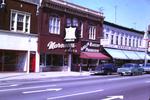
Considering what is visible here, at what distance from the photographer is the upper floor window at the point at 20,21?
34719 mm

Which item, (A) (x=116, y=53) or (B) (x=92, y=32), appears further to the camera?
(A) (x=116, y=53)

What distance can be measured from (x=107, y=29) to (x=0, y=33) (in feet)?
73.8

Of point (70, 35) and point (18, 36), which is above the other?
point (70, 35)

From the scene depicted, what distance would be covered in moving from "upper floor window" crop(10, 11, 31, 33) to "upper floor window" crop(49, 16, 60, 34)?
3871mm

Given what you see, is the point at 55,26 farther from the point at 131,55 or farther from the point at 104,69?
the point at 131,55

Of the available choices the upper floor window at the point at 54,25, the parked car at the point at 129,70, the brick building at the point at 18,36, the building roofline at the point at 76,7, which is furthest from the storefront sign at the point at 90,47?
the brick building at the point at 18,36

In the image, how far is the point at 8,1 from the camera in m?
33.8

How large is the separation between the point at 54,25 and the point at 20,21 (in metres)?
5.74

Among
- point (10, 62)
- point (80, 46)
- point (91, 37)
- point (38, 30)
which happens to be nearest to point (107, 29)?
point (91, 37)

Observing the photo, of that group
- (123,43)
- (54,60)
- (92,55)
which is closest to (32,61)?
(54,60)

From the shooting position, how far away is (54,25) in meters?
40.2

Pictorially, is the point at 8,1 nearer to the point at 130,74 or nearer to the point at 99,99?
the point at 130,74

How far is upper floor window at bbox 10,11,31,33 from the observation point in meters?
34.7

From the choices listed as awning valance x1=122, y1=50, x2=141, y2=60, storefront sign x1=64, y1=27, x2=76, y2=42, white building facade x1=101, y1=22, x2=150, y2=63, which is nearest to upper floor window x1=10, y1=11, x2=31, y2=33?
storefront sign x1=64, y1=27, x2=76, y2=42
